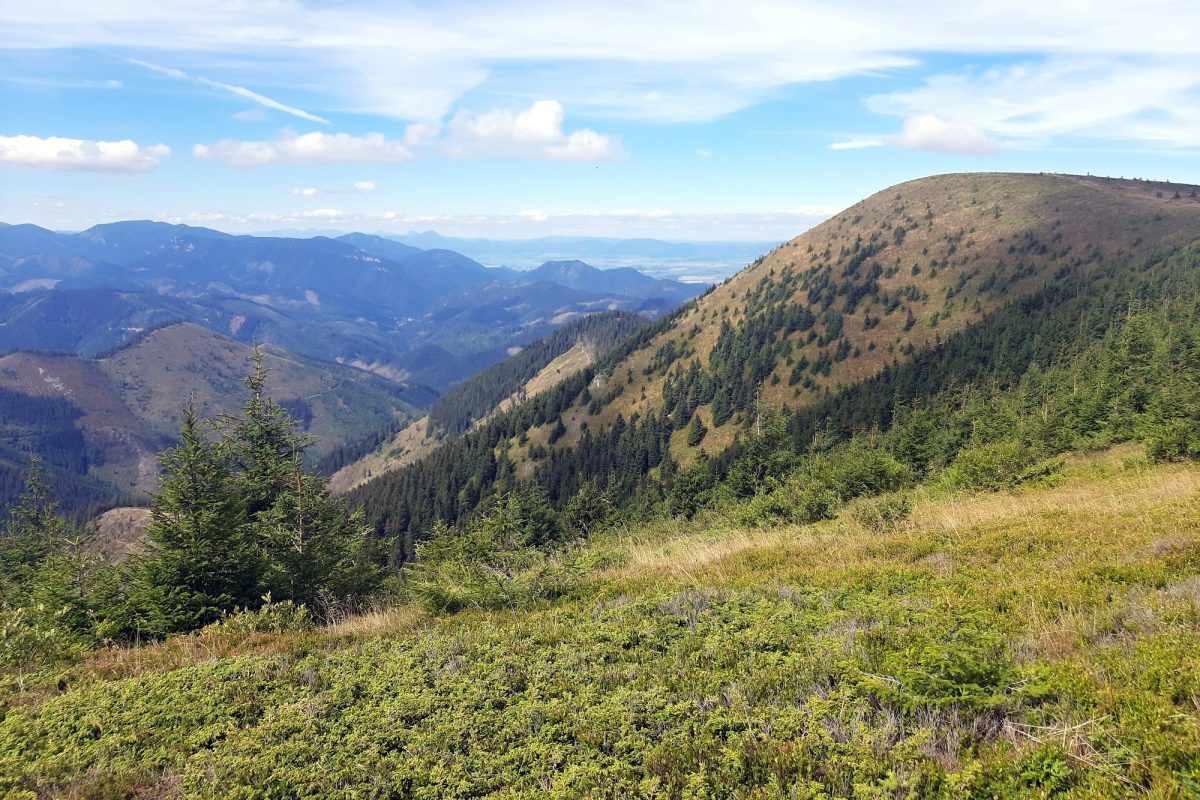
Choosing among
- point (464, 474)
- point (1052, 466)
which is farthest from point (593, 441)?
point (1052, 466)

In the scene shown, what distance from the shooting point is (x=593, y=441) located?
167375mm

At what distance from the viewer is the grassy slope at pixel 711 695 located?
514 cm

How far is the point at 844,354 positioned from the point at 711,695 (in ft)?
561

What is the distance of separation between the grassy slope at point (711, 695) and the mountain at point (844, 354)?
4436 inches

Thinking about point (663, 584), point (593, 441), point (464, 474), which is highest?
point (663, 584)

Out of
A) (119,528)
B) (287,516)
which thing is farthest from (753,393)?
(119,528)

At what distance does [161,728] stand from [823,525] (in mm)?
18046

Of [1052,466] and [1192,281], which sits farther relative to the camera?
[1192,281]

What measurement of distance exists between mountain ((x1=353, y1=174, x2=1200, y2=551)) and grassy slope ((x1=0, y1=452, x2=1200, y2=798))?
112673 mm

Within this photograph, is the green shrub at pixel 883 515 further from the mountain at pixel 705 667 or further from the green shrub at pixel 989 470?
the green shrub at pixel 989 470

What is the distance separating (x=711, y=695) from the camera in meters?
6.82

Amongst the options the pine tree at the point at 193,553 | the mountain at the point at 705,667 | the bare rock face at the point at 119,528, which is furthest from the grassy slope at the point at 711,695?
the bare rock face at the point at 119,528

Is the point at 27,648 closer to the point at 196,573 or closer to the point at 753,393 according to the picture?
the point at 196,573

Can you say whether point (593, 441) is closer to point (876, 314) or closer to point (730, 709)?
point (876, 314)
